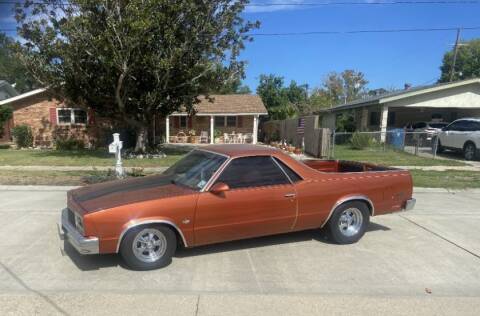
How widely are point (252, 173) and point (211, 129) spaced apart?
78.0 feet

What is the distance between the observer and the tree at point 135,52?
49.2ft

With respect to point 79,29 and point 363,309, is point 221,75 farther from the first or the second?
point 363,309

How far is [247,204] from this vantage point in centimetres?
507

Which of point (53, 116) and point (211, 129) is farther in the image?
point (211, 129)

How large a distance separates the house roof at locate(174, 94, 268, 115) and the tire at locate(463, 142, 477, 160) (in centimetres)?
1426

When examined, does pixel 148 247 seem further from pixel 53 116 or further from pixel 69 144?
pixel 53 116

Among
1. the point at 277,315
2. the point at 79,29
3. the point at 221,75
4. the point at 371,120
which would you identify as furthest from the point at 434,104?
the point at 277,315

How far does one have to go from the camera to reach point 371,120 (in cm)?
2997

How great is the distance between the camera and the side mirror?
4.82 meters

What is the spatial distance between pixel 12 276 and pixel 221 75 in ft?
49.4

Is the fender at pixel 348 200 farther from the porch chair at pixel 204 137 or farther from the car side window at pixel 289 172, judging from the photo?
the porch chair at pixel 204 137

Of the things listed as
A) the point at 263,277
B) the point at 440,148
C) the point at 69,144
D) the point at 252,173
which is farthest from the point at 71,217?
the point at 440,148

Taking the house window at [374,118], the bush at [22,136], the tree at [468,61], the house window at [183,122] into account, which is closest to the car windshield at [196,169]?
the bush at [22,136]

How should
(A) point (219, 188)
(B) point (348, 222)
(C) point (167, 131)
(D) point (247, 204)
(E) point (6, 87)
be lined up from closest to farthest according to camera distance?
(A) point (219, 188), (D) point (247, 204), (B) point (348, 222), (C) point (167, 131), (E) point (6, 87)
